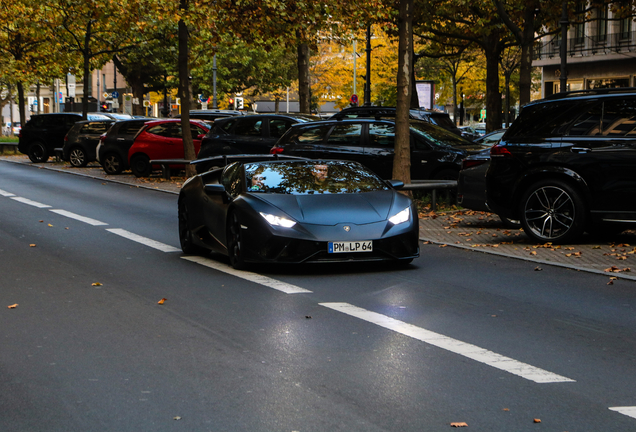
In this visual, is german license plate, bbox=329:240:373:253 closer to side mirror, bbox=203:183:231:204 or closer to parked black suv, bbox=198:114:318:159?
side mirror, bbox=203:183:231:204

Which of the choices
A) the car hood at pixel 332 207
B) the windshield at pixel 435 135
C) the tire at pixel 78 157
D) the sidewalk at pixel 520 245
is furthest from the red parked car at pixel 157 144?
the car hood at pixel 332 207

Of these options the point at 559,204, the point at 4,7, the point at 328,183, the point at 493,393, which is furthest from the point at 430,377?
the point at 4,7

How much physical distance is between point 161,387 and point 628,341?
3180mm

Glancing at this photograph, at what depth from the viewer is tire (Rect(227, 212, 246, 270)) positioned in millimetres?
9820

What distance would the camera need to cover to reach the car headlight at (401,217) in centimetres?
979

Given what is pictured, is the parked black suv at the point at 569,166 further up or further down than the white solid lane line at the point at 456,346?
further up

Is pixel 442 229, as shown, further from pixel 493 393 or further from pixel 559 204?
pixel 493 393

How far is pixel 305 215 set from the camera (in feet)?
31.3

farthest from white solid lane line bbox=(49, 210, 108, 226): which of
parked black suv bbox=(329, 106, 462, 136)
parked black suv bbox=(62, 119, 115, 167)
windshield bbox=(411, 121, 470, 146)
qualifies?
parked black suv bbox=(62, 119, 115, 167)

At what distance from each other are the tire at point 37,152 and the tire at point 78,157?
13.8 ft

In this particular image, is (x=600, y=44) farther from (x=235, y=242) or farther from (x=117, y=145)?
(x=235, y=242)

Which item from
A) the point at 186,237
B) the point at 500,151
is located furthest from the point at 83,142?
the point at 500,151

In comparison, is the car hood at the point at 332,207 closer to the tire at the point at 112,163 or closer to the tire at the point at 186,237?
the tire at the point at 186,237

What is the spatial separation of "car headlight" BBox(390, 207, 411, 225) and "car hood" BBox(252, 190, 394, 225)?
3.1 inches
